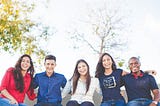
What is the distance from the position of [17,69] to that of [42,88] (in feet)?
1.93

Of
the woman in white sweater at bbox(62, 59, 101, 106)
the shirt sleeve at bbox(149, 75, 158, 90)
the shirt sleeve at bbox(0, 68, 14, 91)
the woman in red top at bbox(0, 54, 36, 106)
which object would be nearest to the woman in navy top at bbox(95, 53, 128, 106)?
the woman in white sweater at bbox(62, 59, 101, 106)

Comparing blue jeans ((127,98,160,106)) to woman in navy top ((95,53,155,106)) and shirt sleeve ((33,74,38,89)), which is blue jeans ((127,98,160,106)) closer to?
woman in navy top ((95,53,155,106))

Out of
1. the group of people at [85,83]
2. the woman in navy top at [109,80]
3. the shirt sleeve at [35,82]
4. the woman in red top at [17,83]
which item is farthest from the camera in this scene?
the shirt sleeve at [35,82]

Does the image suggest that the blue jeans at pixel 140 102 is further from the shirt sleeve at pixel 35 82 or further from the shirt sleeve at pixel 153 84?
the shirt sleeve at pixel 35 82

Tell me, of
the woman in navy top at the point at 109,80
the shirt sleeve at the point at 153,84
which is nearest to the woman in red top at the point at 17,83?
the woman in navy top at the point at 109,80

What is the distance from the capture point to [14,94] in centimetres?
566

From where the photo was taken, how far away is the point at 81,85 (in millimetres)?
6047

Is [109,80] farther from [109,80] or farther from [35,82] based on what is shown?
[35,82]

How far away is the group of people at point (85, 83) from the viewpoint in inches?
227

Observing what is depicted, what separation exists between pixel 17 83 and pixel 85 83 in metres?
1.19

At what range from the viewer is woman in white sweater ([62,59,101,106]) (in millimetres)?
5922

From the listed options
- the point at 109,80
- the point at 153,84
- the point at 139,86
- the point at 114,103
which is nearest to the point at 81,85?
the point at 109,80

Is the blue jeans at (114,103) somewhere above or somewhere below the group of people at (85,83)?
below

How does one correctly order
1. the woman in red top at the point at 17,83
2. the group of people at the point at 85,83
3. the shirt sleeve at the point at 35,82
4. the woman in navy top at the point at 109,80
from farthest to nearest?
1. the shirt sleeve at the point at 35,82
2. the woman in navy top at the point at 109,80
3. the group of people at the point at 85,83
4. the woman in red top at the point at 17,83
